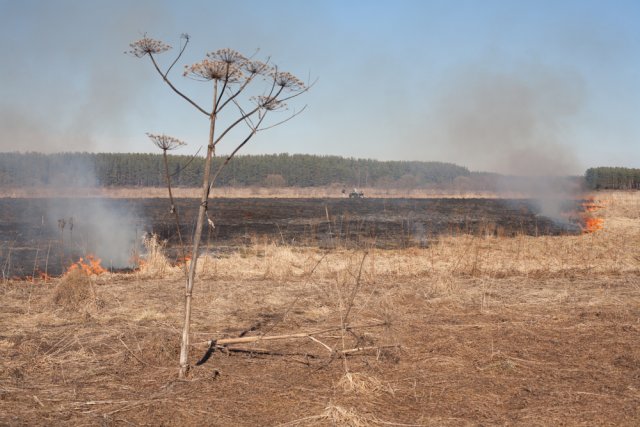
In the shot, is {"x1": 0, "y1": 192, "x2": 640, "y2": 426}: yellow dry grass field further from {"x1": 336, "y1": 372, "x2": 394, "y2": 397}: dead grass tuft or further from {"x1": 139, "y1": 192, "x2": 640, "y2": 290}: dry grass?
{"x1": 139, "y1": 192, "x2": 640, "y2": 290}: dry grass

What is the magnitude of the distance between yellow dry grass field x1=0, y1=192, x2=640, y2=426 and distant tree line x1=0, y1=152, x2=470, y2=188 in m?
58.2

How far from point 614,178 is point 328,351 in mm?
96981

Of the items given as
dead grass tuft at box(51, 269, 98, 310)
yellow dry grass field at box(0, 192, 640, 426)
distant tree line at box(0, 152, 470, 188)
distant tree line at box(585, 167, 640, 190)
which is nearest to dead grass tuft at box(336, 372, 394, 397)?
yellow dry grass field at box(0, 192, 640, 426)

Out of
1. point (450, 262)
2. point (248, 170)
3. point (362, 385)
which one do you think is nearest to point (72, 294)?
point (362, 385)

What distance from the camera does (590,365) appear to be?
20.1 ft

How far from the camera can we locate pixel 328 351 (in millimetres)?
6770

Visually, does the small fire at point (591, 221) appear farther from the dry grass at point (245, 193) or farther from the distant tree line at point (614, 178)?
the distant tree line at point (614, 178)

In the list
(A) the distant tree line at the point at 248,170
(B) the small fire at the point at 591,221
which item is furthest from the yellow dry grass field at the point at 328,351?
(A) the distant tree line at the point at 248,170

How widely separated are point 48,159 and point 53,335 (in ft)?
212

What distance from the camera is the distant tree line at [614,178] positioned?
3495 inches

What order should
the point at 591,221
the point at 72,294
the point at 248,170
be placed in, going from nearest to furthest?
1. the point at 72,294
2. the point at 591,221
3. the point at 248,170

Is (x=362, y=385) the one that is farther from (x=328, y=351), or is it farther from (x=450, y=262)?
(x=450, y=262)

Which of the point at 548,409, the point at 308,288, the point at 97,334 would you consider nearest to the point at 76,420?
the point at 97,334

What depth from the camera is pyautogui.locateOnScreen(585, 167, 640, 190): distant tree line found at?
8877cm
